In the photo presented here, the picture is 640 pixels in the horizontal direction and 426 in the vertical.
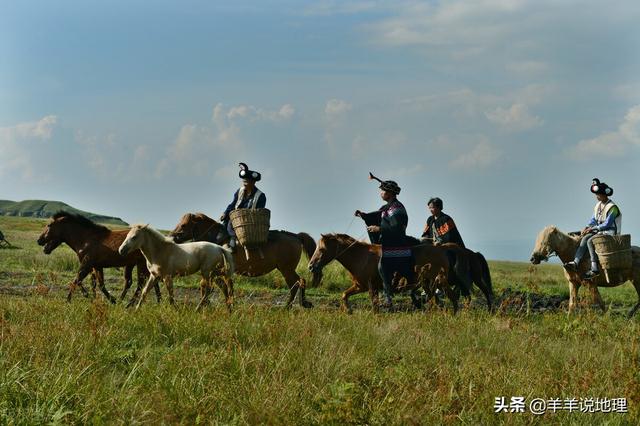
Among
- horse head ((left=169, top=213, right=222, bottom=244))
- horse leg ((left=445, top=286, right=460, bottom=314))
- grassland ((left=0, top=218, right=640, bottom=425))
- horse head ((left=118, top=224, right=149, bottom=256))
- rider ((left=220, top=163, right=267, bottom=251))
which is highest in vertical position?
rider ((left=220, top=163, right=267, bottom=251))

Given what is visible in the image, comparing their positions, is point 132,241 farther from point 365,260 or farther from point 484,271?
point 484,271

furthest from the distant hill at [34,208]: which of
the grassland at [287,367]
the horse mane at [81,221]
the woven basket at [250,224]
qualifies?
the grassland at [287,367]

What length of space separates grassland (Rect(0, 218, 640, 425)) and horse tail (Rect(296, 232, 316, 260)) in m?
5.36

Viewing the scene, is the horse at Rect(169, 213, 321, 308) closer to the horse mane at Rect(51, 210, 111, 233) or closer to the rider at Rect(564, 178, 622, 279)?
the horse mane at Rect(51, 210, 111, 233)

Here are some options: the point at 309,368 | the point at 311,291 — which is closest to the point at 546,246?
the point at 311,291

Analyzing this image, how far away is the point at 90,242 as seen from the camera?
15094 millimetres

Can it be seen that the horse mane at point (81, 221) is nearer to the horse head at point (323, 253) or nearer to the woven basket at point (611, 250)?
the horse head at point (323, 253)

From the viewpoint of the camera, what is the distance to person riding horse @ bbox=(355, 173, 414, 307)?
14.0 m

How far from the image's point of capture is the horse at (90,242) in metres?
15.0

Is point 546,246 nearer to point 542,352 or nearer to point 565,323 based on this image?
point 565,323

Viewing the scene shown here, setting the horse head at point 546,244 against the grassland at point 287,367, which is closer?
the grassland at point 287,367


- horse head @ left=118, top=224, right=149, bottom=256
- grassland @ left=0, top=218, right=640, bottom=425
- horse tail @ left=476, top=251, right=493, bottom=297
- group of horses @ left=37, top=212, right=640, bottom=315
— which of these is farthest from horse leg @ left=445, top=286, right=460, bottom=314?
horse head @ left=118, top=224, right=149, bottom=256

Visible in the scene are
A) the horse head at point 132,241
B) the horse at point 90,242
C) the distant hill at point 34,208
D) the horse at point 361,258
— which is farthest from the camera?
the distant hill at point 34,208

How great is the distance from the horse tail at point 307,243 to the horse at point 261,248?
1.54 ft
